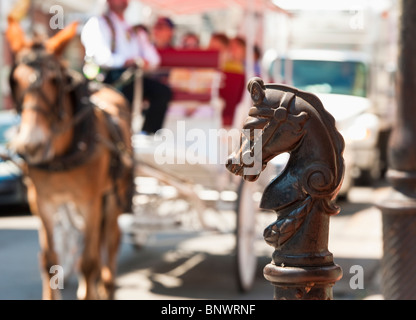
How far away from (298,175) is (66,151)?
178 inches

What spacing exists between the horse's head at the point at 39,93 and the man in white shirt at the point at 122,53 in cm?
101

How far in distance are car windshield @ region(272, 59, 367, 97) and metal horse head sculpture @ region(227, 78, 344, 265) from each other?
13541mm

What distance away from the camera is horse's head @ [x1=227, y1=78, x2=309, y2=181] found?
254cm

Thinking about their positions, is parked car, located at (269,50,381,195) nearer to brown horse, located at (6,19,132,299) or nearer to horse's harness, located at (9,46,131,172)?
brown horse, located at (6,19,132,299)

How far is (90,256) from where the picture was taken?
22.4 ft

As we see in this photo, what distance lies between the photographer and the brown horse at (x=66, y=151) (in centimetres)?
640

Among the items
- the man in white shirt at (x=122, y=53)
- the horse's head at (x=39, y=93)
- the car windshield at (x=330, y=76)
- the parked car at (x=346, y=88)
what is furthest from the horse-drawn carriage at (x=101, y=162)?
the car windshield at (x=330, y=76)

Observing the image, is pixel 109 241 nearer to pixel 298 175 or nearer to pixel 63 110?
pixel 63 110

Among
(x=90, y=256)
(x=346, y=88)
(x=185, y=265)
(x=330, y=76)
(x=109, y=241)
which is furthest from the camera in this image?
(x=346, y=88)

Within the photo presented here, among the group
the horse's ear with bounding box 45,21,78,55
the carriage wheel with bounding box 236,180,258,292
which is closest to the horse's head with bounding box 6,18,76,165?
the horse's ear with bounding box 45,21,78,55

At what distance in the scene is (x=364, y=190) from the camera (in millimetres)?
18438

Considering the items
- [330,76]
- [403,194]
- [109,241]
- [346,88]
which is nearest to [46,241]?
[109,241]

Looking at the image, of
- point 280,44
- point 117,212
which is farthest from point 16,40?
point 280,44
